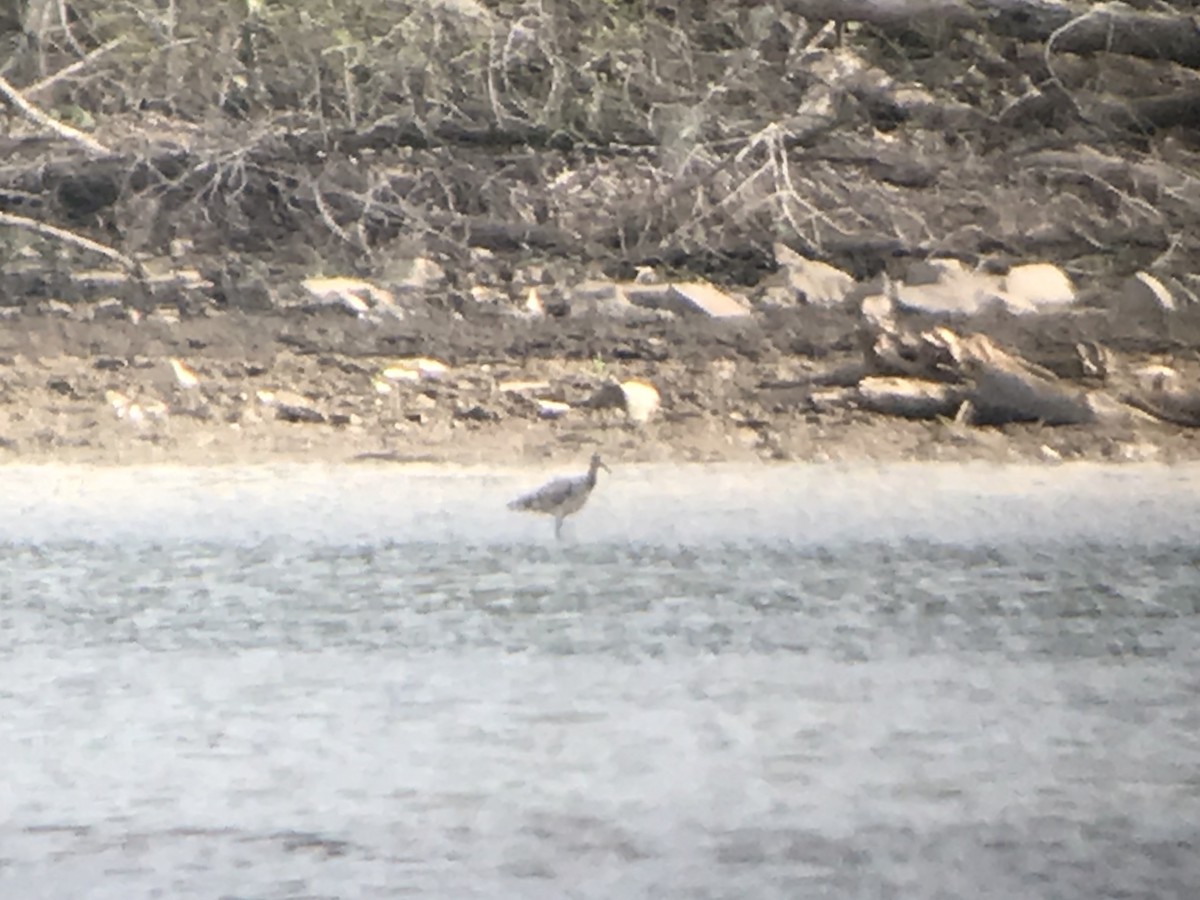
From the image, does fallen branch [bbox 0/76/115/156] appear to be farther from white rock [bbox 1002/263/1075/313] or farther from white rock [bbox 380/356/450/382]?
white rock [bbox 1002/263/1075/313]

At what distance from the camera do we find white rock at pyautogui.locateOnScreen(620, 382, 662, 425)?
46.1 inches

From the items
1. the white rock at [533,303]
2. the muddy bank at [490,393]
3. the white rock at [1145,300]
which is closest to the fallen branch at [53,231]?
the muddy bank at [490,393]

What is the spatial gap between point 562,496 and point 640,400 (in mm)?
87

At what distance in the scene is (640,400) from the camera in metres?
1.18

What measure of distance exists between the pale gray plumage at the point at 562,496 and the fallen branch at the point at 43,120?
1.29ft

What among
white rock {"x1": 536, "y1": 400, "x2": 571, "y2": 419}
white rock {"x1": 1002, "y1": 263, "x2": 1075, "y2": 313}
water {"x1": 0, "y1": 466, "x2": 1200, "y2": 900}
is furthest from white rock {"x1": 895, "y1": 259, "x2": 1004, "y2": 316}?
white rock {"x1": 536, "y1": 400, "x2": 571, "y2": 419}

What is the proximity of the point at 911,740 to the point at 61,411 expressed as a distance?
0.63m

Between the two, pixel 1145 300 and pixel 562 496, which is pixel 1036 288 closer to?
pixel 1145 300

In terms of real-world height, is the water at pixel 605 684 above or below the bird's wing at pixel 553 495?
below

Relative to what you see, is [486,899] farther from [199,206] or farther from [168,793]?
[199,206]

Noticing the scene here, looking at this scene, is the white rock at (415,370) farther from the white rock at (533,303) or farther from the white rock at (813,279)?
the white rock at (813,279)

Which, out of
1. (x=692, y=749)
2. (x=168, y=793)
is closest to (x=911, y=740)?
(x=692, y=749)

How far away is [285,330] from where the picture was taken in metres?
1.20

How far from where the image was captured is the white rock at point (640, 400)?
1.17 metres
